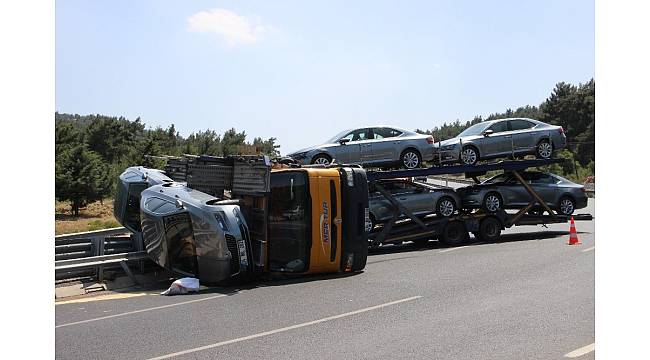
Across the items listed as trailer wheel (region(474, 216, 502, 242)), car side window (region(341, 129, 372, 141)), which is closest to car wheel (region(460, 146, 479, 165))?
trailer wheel (region(474, 216, 502, 242))

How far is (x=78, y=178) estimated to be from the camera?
34812 millimetres

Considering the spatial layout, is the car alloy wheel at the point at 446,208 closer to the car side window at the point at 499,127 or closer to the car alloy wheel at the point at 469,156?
the car alloy wheel at the point at 469,156

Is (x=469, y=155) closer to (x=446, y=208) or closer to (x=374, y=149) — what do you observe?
(x=446, y=208)

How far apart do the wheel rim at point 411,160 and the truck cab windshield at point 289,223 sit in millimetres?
5470

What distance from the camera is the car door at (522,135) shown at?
19.0 metres

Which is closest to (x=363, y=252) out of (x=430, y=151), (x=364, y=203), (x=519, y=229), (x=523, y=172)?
(x=364, y=203)

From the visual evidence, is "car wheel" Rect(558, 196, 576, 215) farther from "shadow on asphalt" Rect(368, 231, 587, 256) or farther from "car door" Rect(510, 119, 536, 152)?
"car door" Rect(510, 119, 536, 152)

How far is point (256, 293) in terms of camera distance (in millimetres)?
10977

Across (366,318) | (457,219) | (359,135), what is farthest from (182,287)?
(457,219)

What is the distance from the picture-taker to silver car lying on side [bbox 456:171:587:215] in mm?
18906

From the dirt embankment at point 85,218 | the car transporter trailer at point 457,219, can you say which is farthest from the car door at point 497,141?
the dirt embankment at point 85,218

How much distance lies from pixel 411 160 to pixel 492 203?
315 centimetres

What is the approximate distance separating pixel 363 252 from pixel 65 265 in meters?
5.67

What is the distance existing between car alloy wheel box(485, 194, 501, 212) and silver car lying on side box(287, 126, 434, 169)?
2.37 m
